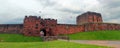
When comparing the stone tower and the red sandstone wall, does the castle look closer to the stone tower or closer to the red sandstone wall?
the red sandstone wall

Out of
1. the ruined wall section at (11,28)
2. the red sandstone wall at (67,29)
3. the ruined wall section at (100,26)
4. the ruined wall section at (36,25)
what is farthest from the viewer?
the ruined wall section at (100,26)

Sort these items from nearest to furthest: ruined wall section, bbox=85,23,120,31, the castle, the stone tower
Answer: the castle
ruined wall section, bbox=85,23,120,31
the stone tower

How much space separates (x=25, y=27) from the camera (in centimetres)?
4300

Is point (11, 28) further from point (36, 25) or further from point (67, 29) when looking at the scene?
point (67, 29)

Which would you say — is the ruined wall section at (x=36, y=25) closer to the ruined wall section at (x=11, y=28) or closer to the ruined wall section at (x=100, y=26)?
the ruined wall section at (x=11, y=28)

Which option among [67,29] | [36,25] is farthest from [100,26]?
[36,25]

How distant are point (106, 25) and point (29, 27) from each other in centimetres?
1939

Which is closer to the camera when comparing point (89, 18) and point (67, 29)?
point (67, 29)

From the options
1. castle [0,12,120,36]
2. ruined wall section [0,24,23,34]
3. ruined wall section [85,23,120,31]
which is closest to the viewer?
castle [0,12,120,36]

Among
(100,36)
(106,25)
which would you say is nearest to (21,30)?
(100,36)

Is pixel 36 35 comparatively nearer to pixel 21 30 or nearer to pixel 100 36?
pixel 21 30

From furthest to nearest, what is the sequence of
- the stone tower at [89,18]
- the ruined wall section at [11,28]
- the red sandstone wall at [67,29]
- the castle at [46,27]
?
the stone tower at [89,18] → the red sandstone wall at [67,29] → the ruined wall section at [11,28] → the castle at [46,27]

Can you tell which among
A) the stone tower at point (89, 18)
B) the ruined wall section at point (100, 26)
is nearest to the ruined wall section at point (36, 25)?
the ruined wall section at point (100, 26)

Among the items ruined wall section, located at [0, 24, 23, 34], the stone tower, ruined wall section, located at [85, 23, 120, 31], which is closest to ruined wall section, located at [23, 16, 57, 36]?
ruined wall section, located at [0, 24, 23, 34]
